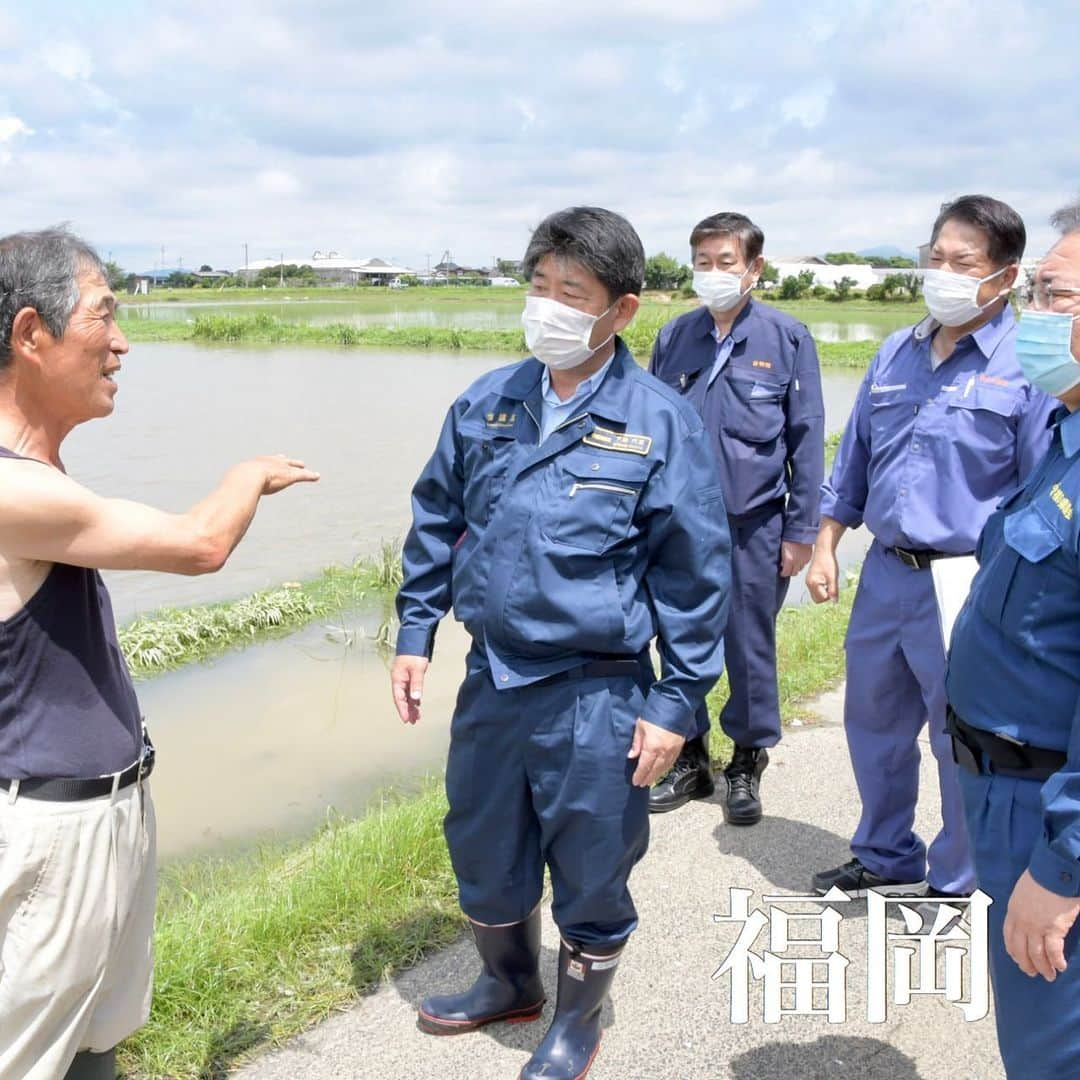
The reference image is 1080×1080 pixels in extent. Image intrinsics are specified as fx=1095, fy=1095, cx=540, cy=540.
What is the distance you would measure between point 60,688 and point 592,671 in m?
1.15

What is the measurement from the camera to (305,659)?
6867 millimetres

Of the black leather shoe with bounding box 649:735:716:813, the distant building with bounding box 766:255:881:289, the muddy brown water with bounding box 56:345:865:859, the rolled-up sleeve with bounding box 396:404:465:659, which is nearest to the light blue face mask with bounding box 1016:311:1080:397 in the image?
the rolled-up sleeve with bounding box 396:404:465:659

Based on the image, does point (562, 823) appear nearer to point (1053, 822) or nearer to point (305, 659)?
point (1053, 822)

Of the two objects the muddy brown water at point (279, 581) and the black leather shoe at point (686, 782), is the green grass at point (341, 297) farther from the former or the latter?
the black leather shoe at point (686, 782)

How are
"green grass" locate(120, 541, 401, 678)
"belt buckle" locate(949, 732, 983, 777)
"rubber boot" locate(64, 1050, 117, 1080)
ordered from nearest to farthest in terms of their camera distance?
"belt buckle" locate(949, 732, 983, 777) → "rubber boot" locate(64, 1050, 117, 1080) → "green grass" locate(120, 541, 401, 678)

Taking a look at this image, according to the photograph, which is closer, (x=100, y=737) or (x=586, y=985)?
(x=100, y=737)

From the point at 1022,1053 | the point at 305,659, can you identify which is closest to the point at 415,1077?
the point at 1022,1053

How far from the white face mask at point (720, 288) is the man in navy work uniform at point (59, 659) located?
8.39ft

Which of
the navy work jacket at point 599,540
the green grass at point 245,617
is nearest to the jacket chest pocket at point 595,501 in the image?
the navy work jacket at point 599,540

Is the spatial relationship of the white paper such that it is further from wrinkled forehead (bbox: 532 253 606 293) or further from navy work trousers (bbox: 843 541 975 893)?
wrinkled forehead (bbox: 532 253 606 293)

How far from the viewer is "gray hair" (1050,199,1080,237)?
2066 mm

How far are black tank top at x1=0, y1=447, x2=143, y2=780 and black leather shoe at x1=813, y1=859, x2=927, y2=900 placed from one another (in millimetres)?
2327

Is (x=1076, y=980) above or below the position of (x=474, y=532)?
below

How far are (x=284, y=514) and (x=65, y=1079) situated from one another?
890cm
